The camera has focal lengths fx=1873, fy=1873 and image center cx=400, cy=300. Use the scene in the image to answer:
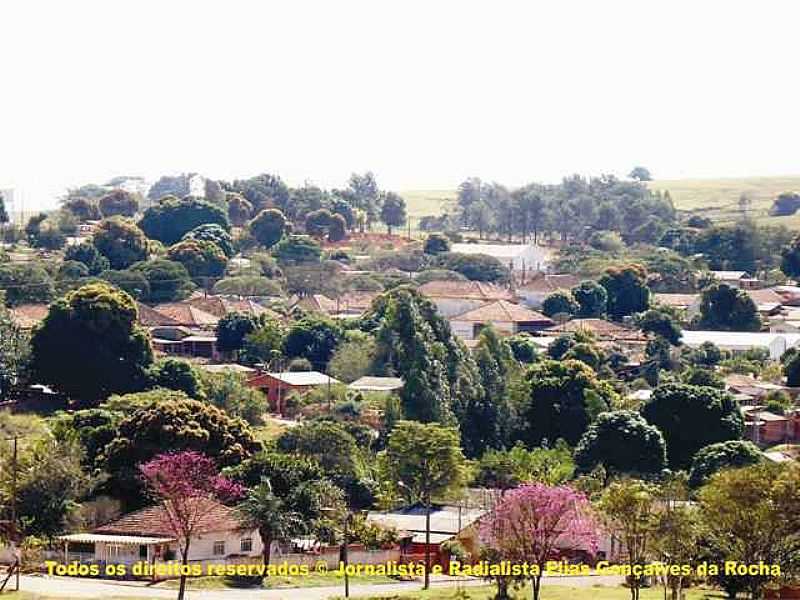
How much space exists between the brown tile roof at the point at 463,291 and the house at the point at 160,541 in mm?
47901

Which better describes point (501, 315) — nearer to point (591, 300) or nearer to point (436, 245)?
point (591, 300)

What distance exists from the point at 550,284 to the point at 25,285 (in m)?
28.0

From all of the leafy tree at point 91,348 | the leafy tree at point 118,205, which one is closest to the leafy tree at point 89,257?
the leafy tree at point 91,348

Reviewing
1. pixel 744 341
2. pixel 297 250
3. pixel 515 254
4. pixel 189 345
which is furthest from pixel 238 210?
pixel 744 341

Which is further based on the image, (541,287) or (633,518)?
(541,287)

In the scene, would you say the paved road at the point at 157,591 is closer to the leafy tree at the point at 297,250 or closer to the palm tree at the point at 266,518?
the palm tree at the point at 266,518

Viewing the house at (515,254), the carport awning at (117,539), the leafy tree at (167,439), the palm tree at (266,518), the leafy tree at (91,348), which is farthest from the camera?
the house at (515,254)

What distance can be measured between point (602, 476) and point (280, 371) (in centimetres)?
2181

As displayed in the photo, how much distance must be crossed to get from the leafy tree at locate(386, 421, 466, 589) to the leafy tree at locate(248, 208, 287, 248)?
216ft

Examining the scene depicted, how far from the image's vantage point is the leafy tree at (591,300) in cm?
8512

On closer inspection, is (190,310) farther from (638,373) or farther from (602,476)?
(602,476)

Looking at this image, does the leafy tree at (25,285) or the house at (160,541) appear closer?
the house at (160,541)

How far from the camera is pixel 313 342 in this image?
67688 mm

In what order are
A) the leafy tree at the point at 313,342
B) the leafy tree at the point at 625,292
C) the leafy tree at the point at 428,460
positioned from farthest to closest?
the leafy tree at the point at 625,292
the leafy tree at the point at 313,342
the leafy tree at the point at 428,460
